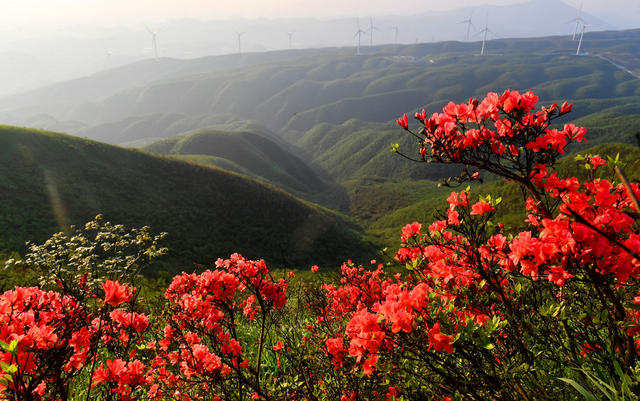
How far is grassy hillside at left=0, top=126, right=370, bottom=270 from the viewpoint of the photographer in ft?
106

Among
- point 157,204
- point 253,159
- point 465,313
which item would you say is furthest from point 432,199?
point 465,313

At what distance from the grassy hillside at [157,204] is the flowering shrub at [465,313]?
2842cm

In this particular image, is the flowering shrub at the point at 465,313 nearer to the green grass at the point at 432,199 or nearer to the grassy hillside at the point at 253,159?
the green grass at the point at 432,199

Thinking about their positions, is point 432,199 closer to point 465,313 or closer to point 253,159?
point 253,159

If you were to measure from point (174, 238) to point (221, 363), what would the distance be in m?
36.6

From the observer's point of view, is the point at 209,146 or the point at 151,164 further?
the point at 209,146

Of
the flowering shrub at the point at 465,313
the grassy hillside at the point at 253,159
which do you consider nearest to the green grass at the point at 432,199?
the flowering shrub at the point at 465,313

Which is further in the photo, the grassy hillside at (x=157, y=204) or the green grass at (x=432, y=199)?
the green grass at (x=432, y=199)

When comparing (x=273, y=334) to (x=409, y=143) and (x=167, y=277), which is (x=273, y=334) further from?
(x=409, y=143)

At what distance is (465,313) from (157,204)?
4502 cm

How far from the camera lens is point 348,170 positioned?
530ft

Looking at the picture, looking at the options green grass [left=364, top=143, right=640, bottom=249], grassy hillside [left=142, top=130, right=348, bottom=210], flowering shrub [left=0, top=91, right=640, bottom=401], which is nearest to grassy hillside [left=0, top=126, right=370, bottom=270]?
green grass [left=364, top=143, right=640, bottom=249]

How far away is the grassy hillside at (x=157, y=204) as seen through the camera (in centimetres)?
3234

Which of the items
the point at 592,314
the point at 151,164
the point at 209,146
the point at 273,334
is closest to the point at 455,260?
the point at 592,314
